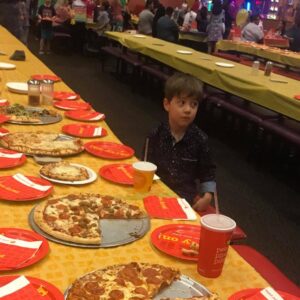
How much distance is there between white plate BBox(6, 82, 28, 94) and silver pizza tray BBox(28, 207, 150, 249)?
67.1 inches

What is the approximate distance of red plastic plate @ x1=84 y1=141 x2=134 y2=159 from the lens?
212 centimetres

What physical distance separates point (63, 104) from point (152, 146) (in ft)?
2.31

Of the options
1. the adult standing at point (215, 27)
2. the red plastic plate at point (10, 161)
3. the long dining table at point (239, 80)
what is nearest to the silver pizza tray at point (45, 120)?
the red plastic plate at point (10, 161)

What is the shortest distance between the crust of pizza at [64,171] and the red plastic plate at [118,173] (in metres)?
0.08

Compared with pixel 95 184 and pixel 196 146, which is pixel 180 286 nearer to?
pixel 95 184

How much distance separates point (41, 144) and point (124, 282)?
1.11 m

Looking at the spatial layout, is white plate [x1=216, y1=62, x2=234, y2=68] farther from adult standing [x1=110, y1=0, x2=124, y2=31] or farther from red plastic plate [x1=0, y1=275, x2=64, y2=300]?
adult standing [x1=110, y1=0, x2=124, y2=31]

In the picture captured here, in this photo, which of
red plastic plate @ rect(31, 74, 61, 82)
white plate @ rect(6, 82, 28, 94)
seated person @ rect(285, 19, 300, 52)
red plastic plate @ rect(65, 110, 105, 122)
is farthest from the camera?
seated person @ rect(285, 19, 300, 52)

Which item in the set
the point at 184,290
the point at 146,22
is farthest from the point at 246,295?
the point at 146,22

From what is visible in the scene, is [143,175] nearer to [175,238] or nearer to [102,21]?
[175,238]

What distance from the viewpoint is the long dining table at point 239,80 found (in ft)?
13.6

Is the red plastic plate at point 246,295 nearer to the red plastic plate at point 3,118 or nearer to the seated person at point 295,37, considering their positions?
the red plastic plate at point 3,118

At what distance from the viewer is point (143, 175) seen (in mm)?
1750

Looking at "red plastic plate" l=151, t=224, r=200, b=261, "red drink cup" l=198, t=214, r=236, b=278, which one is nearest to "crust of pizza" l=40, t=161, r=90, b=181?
"red plastic plate" l=151, t=224, r=200, b=261
